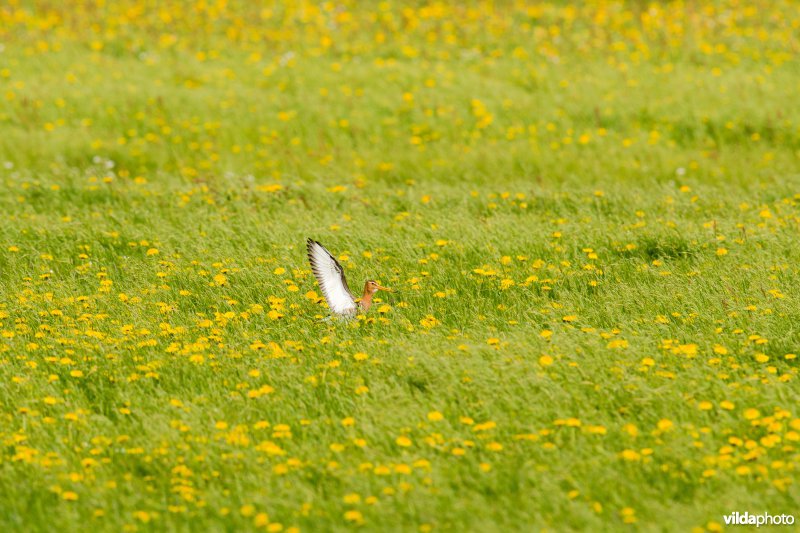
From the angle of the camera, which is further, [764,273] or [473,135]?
[473,135]

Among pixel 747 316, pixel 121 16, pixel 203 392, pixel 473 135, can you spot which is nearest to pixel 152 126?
pixel 473 135

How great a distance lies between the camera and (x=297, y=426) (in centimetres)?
534

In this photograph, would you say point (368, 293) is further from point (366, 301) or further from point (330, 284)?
point (330, 284)

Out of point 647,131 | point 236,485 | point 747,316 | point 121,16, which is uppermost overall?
point 121,16

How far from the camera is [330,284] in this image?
21.2 ft

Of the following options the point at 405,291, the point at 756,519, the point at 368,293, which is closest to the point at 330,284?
the point at 368,293

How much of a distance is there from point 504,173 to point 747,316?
501 cm

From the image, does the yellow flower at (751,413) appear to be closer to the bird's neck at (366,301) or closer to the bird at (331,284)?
the bird at (331,284)

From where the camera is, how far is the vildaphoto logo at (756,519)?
445 centimetres

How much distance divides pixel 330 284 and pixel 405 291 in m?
0.81

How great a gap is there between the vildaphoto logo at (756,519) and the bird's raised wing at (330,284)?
2.86 metres

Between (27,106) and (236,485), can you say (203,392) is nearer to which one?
(236,485)

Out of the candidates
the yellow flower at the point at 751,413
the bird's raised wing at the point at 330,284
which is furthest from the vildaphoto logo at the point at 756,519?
the bird's raised wing at the point at 330,284

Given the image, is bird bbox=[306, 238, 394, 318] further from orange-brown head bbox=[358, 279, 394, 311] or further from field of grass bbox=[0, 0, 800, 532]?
field of grass bbox=[0, 0, 800, 532]
